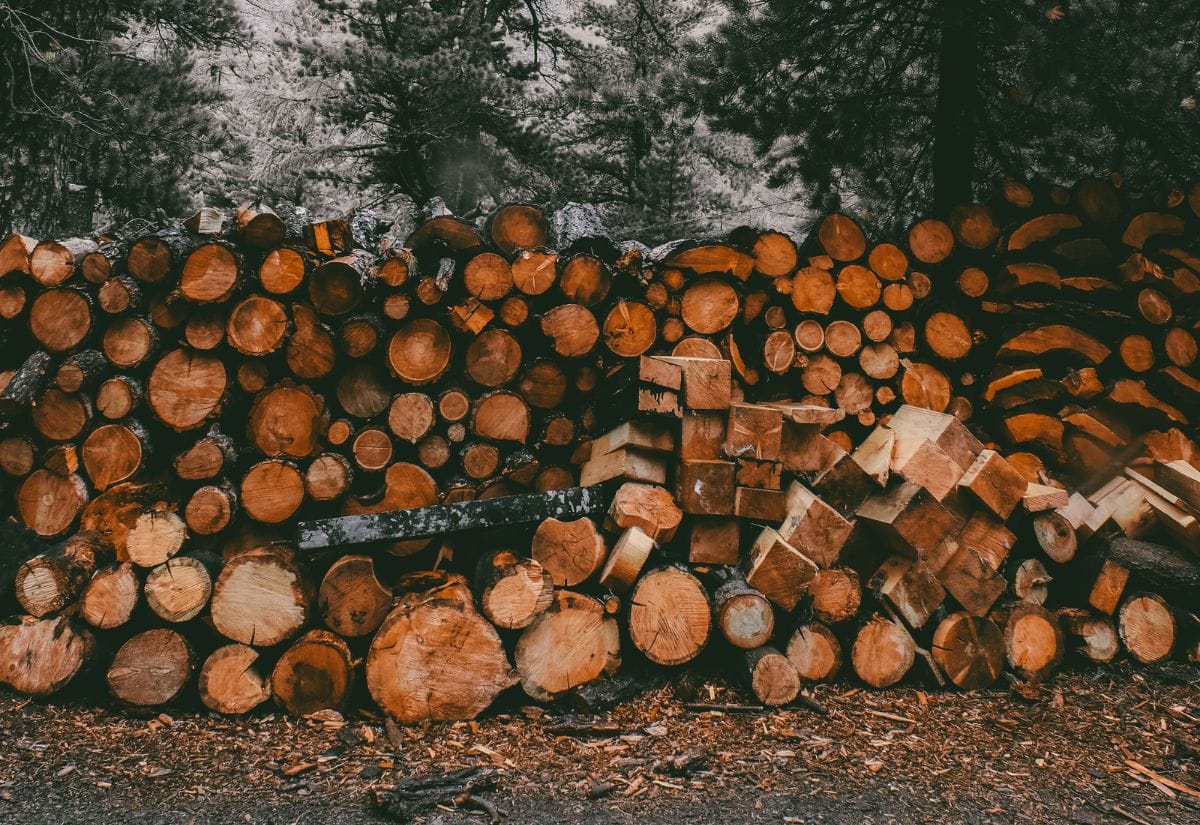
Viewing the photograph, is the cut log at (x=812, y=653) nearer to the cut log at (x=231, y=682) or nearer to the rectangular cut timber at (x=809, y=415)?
the rectangular cut timber at (x=809, y=415)

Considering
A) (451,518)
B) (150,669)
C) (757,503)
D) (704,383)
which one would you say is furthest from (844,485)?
(150,669)

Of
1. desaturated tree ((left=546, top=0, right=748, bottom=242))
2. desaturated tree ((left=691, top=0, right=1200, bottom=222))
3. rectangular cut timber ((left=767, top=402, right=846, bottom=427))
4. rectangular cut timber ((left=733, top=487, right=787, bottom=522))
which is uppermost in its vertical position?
desaturated tree ((left=546, top=0, right=748, bottom=242))

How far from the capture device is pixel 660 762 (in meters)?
2.36

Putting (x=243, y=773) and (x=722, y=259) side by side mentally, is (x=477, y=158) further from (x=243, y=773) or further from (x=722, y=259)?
(x=243, y=773)

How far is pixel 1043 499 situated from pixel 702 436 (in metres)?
1.59

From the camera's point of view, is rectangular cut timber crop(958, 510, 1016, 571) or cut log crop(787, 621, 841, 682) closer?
cut log crop(787, 621, 841, 682)

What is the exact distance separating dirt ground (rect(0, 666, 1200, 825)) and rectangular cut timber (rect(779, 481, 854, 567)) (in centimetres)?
57

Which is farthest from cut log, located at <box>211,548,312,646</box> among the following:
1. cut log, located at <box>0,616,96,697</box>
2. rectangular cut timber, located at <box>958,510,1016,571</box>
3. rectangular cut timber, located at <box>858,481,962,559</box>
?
rectangular cut timber, located at <box>958,510,1016,571</box>

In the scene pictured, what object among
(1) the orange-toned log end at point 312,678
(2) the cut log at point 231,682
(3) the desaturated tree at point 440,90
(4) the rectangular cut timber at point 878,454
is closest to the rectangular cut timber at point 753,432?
(4) the rectangular cut timber at point 878,454

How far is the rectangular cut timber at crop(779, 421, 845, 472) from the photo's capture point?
3123 mm

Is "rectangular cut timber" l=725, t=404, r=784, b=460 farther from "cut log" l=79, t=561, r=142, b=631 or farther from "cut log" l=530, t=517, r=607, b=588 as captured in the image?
"cut log" l=79, t=561, r=142, b=631

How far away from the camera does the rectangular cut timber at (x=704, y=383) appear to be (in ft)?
9.57

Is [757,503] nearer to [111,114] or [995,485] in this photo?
[995,485]

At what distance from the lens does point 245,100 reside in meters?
10.0
